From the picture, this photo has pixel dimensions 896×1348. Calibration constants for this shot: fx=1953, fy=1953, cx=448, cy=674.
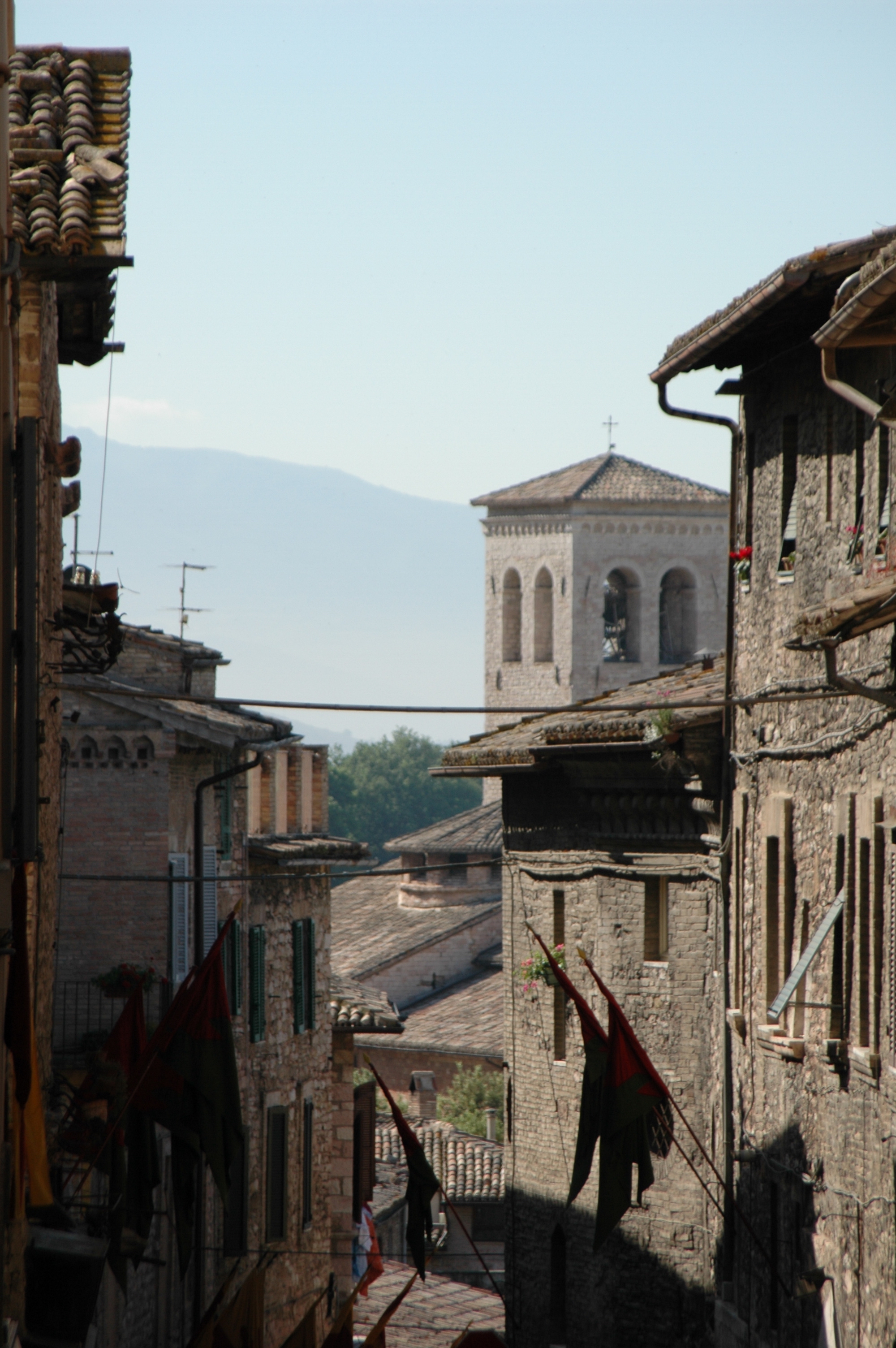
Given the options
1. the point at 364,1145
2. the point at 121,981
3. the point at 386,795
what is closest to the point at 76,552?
the point at 121,981

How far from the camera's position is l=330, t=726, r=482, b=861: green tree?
12581 centimetres

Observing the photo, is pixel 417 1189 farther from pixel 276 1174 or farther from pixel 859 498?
pixel 859 498

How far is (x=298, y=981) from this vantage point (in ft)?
97.6

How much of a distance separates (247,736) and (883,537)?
44.5 ft

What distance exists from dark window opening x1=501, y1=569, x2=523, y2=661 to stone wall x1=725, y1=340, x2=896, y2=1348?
6441cm

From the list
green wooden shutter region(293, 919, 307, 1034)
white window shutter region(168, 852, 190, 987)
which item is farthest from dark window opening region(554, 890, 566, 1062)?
green wooden shutter region(293, 919, 307, 1034)

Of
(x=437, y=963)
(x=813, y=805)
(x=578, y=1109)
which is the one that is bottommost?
(x=437, y=963)

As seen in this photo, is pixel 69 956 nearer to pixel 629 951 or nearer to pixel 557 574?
pixel 629 951

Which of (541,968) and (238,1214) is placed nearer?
(541,968)

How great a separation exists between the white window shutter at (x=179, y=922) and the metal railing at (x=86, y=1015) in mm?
984

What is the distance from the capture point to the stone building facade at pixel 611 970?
19344mm

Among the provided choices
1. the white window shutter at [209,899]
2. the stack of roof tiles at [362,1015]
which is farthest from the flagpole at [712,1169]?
the stack of roof tiles at [362,1015]

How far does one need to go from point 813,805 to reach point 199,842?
1192 cm

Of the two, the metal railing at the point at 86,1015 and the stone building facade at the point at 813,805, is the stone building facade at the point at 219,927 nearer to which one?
the metal railing at the point at 86,1015
